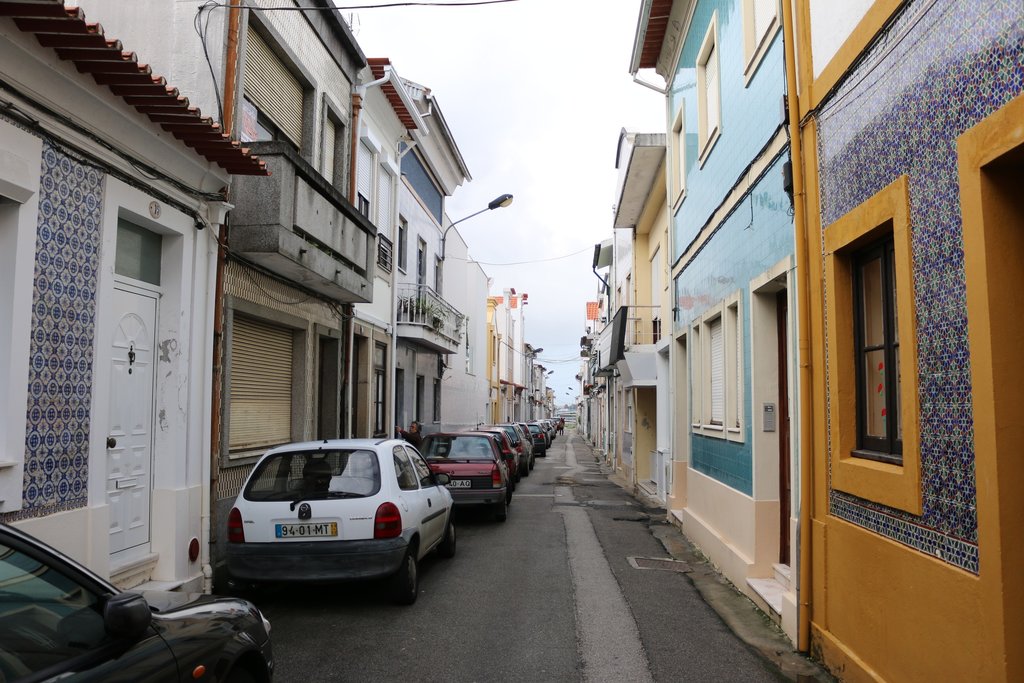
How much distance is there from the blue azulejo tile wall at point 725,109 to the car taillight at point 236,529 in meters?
5.97

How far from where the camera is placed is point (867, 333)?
209 inches

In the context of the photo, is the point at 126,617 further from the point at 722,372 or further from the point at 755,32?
the point at 722,372

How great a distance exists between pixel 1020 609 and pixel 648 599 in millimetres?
4317

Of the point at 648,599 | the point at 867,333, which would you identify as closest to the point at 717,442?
the point at 648,599

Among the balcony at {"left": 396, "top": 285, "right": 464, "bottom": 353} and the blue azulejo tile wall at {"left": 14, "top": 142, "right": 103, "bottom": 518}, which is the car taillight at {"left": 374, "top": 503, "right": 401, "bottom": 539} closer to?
the blue azulejo tile wall at {"left": 14, "top": 142, "right": 103, "bottom": 518}

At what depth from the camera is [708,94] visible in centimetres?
1056

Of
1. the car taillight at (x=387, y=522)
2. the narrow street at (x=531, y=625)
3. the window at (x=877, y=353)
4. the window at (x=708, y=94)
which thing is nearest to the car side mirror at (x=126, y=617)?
the narrow street at (x=531, y=625)

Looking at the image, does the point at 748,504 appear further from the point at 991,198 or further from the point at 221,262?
the point at 221,262

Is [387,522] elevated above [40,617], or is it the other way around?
[40,617]

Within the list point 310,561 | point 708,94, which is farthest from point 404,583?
point 708,94

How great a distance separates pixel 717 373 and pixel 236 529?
6.47 metres

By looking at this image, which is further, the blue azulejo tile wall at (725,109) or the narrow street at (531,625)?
the blue azulejo tile wall at (725,109)

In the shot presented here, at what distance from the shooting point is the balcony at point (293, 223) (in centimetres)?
875

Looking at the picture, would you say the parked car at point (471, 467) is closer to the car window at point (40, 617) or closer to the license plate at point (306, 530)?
the license plate at point (306, 530)
